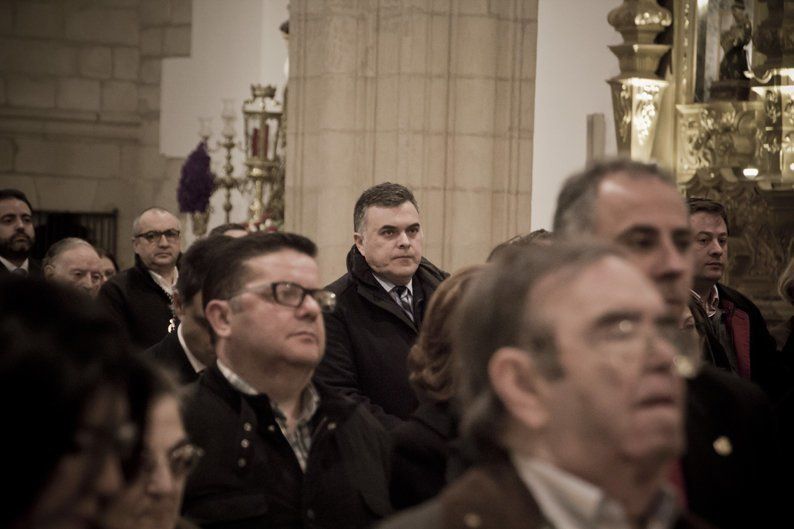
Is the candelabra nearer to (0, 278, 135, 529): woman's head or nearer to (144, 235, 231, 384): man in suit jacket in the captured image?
(144, 235, 231, 384): man in suit jacket

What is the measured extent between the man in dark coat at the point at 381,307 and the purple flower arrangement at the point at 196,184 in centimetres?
851

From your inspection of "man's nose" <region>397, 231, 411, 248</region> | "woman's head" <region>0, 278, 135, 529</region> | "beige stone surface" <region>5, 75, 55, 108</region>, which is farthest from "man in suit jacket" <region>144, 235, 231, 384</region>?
"beige stone surface" <region>5, 75, 55, 108</region>

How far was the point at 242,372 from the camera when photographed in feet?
13.1

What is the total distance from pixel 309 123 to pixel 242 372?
5896 millimetres

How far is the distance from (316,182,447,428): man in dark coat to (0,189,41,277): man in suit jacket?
107 inches

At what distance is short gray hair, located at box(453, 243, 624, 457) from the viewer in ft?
8.02

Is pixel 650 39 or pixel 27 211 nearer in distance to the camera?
pixel 27 211

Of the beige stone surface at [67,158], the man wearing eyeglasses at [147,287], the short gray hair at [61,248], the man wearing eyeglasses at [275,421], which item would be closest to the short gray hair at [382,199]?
the man wearing eyeglasses at [147,287]

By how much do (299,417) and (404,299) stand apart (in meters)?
2.34

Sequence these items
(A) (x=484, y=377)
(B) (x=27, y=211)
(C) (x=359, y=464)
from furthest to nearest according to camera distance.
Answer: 1. (B) (x=27, y=211)
2. (C) (x=359, y=464)
3. (A) (x=484, y=377)

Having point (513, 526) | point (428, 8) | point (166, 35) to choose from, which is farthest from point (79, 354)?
point (166, 35)

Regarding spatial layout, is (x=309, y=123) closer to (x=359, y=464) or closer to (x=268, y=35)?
(x=359, y=464)

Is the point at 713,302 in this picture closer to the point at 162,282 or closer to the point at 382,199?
the point at 382,199

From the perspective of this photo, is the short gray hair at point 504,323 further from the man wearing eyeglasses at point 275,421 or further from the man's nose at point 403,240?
the man's nose at point 403,240
